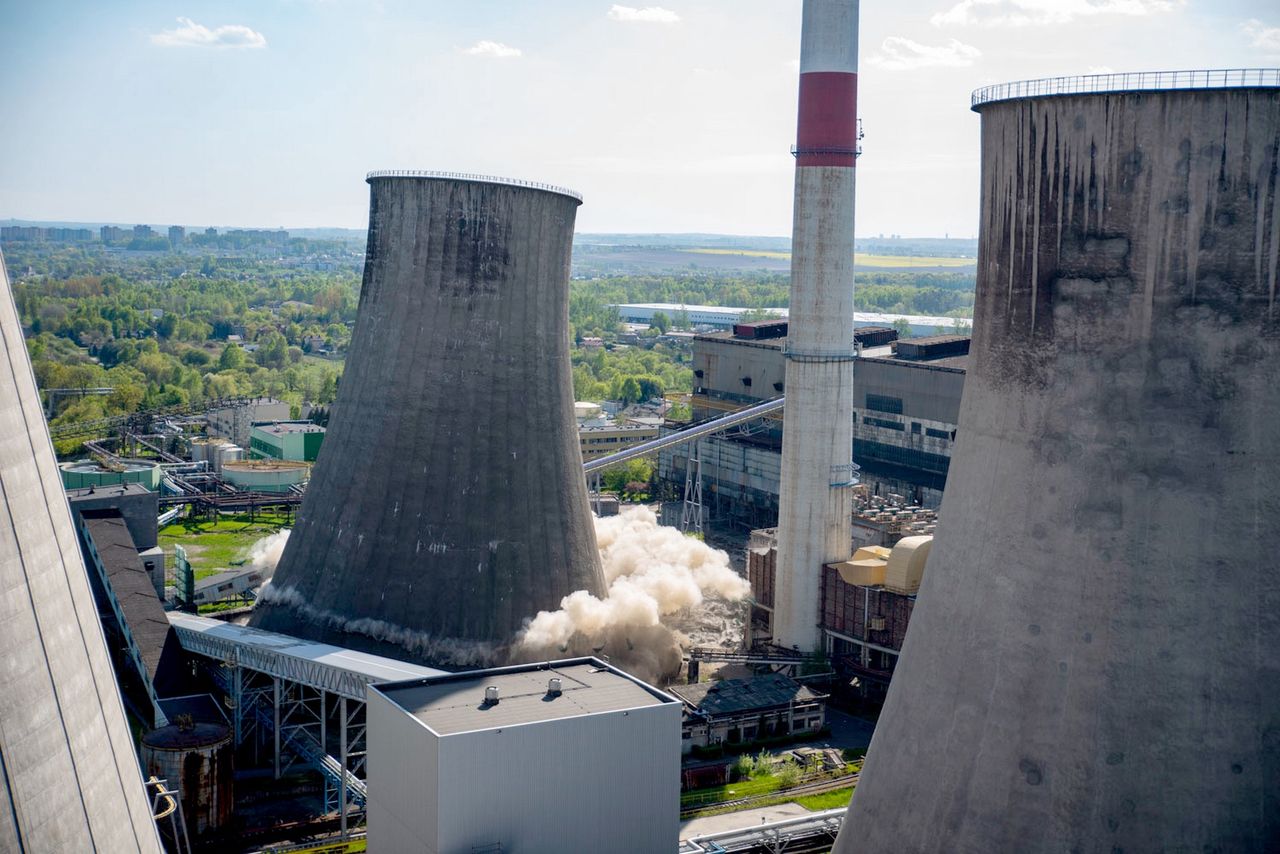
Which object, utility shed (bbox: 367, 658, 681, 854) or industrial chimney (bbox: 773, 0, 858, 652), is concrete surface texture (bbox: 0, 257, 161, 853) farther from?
industrial chimney (bbox: 773, 0, 858, 652)

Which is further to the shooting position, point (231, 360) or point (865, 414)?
point (231, 360)

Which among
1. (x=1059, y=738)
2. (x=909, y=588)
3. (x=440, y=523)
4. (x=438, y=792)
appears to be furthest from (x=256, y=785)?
(x=1059, y=738)

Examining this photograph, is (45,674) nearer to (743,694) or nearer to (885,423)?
(743,694)

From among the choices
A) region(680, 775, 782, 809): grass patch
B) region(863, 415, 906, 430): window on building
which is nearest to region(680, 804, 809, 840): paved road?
region(680, 775, 782, 809): grass patch

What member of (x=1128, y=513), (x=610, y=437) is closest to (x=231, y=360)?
(x=610, y=437)

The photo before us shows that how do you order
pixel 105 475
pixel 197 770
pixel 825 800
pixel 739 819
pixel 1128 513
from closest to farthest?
pixel 1128 513, pixel 197 770, pixel 739 819, pixel 825 800, pixel 105 475

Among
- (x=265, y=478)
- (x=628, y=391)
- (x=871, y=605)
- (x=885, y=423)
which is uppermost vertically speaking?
(x=885, y=423)

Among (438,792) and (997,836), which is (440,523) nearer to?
(438,792)
